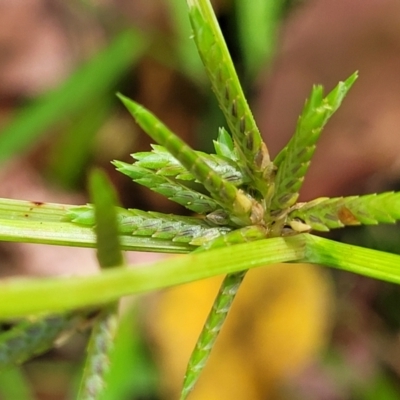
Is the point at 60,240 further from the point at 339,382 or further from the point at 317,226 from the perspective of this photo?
the point at 339,382

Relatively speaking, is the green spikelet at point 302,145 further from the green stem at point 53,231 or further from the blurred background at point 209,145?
the blurred background at point 209,145

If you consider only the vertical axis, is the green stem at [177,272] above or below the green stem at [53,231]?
below

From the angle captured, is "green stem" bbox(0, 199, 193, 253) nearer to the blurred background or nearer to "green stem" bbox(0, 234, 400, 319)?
"green stem" bbox(0, 234, 400, 319)

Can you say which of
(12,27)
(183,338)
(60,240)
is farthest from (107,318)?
(12,27)

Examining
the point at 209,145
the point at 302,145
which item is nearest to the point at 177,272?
the point at 302,145

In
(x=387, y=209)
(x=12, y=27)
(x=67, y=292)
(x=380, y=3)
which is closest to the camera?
(x=67, y=292)

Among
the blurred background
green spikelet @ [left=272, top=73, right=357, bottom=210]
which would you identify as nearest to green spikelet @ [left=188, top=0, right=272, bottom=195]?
green spikelet @ [left=272, top=73, right=357, bottom=210]

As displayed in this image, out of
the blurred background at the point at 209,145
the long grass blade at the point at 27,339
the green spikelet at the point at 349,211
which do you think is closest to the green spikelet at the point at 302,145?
the green spikelet at the point at 349,211

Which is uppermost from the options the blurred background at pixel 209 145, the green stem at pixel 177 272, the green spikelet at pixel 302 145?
the blurred background at pixel 209 145
